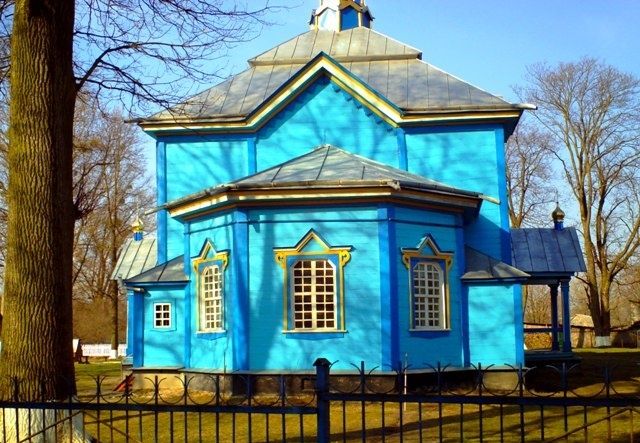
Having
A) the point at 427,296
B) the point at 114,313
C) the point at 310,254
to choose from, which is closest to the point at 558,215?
the point at 427,296

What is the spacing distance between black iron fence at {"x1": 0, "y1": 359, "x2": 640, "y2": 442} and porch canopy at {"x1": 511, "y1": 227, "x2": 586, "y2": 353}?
5.48 ft

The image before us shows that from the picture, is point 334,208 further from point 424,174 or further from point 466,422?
point 466,422

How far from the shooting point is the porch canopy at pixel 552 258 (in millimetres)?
19500

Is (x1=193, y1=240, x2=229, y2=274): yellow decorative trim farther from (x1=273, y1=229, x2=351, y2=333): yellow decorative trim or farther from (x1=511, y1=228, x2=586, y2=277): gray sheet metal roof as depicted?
(x1=511, y1=228, x2=586, y2=277): gray sheet metal roof

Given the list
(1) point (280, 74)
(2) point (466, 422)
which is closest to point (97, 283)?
(1) point (280, 74)

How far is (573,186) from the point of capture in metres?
38.5

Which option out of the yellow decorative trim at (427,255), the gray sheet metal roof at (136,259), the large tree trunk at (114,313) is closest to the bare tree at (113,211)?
the large tree trunk at (114,313)

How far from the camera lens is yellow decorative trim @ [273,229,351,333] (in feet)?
48.3


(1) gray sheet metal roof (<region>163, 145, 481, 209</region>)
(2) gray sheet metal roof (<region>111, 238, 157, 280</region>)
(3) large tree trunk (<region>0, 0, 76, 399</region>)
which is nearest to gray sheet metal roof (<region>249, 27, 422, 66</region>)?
(1) gray sheet metal roof (<region>163, 145, 481, 209</region>)

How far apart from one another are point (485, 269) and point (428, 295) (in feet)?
5.28

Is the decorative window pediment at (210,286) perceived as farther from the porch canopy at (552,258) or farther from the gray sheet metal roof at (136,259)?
the porch canopy at (552,258)

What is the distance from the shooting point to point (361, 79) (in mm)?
17781

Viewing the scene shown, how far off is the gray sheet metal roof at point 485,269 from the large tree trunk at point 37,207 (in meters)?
9.35

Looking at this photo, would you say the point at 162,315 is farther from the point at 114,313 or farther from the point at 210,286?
the point at 114,313
